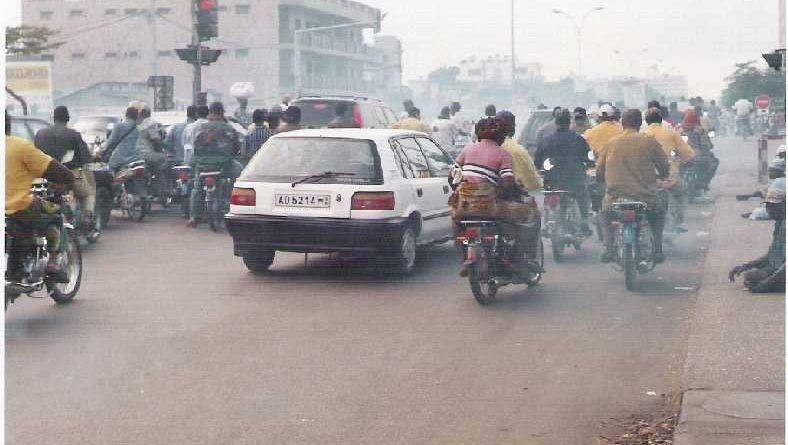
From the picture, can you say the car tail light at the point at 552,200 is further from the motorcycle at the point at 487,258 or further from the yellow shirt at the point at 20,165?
the yellow shirt at the point at 20,165

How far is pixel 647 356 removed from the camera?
8359mm

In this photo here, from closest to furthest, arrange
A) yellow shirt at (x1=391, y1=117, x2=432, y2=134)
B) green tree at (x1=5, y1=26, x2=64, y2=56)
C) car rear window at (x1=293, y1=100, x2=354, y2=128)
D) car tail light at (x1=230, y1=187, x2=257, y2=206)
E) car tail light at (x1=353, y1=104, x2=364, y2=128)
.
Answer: car tail light at (x1=230, y1=187, x2=257, y2=206), yellow shirt at (x1=391, y1=117, x2=432, y2=134), car tail light at (x1=353, y1=104, x2=364, y2=128), car rear window at (x1=293, y1=100, x2=354, y2=128), green tree at (x1=5, y1=26, x2=64, y2=56)

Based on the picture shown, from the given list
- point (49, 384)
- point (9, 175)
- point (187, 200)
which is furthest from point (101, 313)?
point (187, 200)

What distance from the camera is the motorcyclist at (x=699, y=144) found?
20734mm

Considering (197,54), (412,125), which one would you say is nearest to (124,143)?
(197,54)

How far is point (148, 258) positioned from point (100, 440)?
782 cm

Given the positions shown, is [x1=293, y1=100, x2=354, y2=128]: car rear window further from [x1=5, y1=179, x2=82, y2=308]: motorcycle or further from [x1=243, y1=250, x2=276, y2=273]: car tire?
[x1=5, y1=179, x2=82, y2=308]: motorcycle

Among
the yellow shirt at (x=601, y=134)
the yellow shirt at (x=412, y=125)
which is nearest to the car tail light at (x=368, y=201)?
the yellow shirt at (x=601, y=134)

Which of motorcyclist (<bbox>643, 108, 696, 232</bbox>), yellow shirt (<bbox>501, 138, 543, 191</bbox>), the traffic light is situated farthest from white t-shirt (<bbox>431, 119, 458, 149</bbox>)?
yellow shirt (<bbox>501, 138, 543, 191</bbox>)

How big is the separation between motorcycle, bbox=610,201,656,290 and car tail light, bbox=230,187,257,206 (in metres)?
3.15

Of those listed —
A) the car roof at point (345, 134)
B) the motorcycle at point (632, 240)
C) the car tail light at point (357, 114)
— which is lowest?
the motorcycle at point (632, 240)

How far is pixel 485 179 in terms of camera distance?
34.9 feet

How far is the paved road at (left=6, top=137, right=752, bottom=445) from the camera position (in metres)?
6.53

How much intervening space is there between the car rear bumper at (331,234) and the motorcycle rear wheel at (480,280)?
57.4 inches
